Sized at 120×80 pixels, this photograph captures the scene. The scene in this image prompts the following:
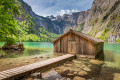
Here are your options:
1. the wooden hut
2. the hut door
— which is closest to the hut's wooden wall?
the wooden hut

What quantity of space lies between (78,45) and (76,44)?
438 millimetres

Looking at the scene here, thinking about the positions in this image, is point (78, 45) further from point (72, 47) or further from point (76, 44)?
point (72, 47)

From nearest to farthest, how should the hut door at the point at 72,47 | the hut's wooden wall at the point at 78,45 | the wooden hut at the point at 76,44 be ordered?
the wooden hut at the point at 76,44 → the hut's wooden wall at the point at 78,45 → the hut door at the point at 72,47

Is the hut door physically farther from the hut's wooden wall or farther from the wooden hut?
the hut's wooden wall

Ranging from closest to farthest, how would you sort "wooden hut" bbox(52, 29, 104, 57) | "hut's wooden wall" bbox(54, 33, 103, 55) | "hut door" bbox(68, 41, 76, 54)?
"wooden hut" bbox(52, 29, 104, 57), "hut's wooden wall" bbox(54, 33, 103, 55), "hut door" bbox(68, 41, 76, 54)

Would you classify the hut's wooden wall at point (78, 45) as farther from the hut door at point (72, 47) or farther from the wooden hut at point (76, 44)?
the hut door at point (72, 47)

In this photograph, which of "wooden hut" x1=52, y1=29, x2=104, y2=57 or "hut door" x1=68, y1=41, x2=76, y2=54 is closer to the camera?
"wooden hut" x1=52, y1=29, x2=104, y2=57

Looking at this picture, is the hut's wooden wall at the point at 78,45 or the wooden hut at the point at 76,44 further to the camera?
the hut's wooden wall at the point at 78,45

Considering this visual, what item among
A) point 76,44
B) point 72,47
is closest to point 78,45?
point 76,44

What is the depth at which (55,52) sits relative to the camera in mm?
19859

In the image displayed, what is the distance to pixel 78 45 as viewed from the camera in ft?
55.8

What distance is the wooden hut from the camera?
15808 millimetres

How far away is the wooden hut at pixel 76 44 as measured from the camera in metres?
15.8

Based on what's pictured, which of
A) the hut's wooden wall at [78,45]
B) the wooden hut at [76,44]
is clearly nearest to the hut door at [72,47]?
the wooden hut at [76,44]
